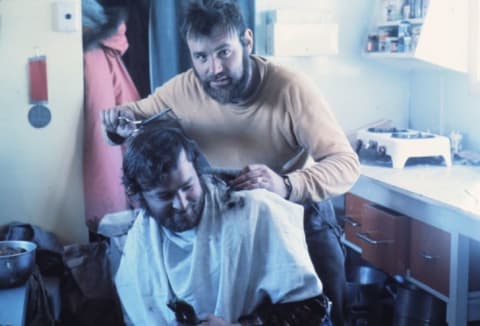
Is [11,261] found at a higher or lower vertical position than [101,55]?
lower

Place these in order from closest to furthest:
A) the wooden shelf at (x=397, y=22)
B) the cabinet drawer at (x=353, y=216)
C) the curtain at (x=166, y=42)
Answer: the curtain at (x=166, y=42)
the cabinet drawer at (x=353, y=216)
the wooden shelf at (x=397, y=22)

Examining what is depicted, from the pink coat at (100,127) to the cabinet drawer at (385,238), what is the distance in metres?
0.96

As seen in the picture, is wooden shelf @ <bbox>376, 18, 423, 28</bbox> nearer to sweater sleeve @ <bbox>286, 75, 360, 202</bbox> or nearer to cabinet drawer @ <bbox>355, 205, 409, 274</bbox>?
cabinet drawer @ <bbox>355, 205, 409, 274</bbox>

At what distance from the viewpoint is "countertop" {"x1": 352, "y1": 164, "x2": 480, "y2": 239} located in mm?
2129

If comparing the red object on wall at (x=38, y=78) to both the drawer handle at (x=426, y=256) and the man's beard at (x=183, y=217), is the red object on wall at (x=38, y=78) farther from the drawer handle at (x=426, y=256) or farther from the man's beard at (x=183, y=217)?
the drawer handle at (x=426, y=256)

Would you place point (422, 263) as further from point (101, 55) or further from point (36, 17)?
point (36, 17)

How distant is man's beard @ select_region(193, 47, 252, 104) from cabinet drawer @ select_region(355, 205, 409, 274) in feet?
2.77

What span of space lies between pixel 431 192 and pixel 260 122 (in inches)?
27.4

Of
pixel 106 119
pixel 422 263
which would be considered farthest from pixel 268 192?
pixel 422 263

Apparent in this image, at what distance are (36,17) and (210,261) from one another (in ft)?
3.97

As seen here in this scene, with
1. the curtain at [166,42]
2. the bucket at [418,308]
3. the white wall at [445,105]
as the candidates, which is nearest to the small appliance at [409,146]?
the white wall at [445,105]

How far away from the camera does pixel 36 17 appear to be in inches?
93.7

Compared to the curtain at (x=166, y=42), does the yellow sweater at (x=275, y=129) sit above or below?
below

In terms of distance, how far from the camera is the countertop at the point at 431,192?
2.13 m
